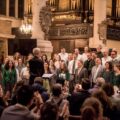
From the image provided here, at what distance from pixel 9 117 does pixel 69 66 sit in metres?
9.19

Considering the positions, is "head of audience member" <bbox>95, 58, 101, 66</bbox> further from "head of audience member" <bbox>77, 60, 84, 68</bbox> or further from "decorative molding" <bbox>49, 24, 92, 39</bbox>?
"decorative molding" <bbox>49, 24, 92, 39</bbox>

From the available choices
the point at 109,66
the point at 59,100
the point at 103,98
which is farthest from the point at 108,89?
the point at 109,66

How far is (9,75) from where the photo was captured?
12914mm

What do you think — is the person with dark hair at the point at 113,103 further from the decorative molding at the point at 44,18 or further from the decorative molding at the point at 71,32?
the decorative molding at the point at 71,32

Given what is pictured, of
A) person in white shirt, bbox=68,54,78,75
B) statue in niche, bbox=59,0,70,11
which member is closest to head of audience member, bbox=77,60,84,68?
person in white shirt, bbox=68,54,78,75

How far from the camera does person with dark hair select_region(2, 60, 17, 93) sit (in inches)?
506

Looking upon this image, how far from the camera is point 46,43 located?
57.9 ft

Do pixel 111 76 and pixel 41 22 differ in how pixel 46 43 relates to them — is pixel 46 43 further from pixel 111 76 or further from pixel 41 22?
pixel 111 76

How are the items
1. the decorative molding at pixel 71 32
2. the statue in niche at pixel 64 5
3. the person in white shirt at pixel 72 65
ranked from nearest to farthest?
the person in white shirt at pixel 72 65, the decorative molding at pixel 71 32, the statue in niche at pixel 64 5

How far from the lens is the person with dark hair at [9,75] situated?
12.9m

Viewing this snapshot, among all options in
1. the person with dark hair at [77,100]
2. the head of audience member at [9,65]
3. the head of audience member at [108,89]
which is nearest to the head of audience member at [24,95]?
the head of audience member at [108,89]

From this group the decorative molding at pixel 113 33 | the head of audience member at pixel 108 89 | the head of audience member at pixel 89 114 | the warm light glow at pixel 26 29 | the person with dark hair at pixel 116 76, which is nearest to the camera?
the head of audience member at pixel 89 114

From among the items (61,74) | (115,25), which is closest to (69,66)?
(61,74)

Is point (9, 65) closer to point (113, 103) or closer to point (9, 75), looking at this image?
point (9, 75)
